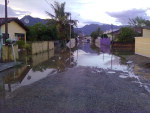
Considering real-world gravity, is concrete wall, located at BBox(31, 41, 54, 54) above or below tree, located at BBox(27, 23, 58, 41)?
below

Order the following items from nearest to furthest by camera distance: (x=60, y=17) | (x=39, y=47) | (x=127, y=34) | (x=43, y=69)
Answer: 1. (x=43, y=69)
2. (x=39, y=47)
3. (x=60, y=17)
4. (x=127, y=34)

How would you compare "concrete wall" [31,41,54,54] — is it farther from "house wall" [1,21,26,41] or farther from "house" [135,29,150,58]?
"house" [135,29,150,58]

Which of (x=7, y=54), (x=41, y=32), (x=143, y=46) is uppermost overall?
(x=41, y=32)

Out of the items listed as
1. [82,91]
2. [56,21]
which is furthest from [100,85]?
[56,21]

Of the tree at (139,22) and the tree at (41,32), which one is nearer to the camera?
the tree at (41,32)

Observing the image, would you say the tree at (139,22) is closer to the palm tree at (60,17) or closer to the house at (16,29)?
the palm tree at (60,17)

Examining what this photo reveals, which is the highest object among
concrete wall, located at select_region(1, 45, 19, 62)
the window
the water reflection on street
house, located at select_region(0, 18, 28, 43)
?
house, located at select_region(0, 18, 28, 43)

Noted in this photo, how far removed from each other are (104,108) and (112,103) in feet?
2.10

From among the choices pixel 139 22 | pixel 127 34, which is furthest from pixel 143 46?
pixel 139 22

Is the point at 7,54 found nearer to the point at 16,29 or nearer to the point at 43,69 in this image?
the point at 43,69

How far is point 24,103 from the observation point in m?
7.82

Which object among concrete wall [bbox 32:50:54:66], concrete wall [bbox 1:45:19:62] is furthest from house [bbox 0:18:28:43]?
concrete wall [bbox 1:45:19:62]

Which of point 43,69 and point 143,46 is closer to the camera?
point 43,69

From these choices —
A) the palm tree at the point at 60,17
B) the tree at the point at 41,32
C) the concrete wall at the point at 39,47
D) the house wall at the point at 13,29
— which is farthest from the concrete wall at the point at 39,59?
the palm tree at the point at 60,17
